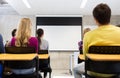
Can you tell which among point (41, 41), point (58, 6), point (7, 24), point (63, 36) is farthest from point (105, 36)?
point (7, 24)

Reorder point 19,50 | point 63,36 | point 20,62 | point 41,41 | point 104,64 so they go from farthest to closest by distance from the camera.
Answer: point 63,36 < point 41,41 < point 19,50 < point 20,62 < point 104,64

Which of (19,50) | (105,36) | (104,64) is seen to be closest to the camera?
(104,64)

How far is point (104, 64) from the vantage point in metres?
1.95

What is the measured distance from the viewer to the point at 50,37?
10.8 m

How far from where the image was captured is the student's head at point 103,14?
230 centimetres

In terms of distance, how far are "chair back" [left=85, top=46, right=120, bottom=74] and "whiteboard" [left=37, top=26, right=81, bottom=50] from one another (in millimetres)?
8533

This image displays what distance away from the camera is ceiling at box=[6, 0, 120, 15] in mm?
8156

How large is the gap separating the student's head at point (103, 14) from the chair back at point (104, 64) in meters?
0.34

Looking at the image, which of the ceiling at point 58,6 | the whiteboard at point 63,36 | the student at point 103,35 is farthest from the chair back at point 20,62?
the whiteboard at point 63,36

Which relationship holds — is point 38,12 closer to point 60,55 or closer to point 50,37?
point 50,37

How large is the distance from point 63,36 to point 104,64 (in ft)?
28.8

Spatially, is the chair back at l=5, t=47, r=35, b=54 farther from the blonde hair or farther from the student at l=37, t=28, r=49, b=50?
the student at l=37, t=28, r=49, b=50

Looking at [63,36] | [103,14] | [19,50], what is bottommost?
[19,50]

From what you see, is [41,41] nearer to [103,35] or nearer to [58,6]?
[103,35]
